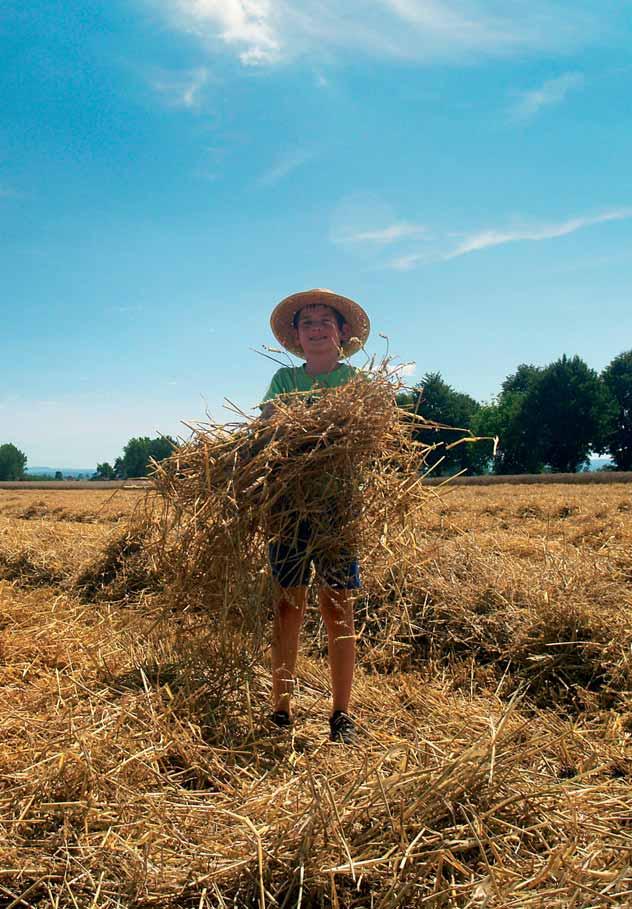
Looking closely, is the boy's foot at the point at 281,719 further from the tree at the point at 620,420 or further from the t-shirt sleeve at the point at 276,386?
the tree at the point at 620,420

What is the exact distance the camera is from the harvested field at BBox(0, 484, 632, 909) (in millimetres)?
1547

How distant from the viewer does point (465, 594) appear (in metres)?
4.04

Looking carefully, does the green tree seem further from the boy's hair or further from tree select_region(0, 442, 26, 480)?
tree select_region(0, 442, 26, 480)

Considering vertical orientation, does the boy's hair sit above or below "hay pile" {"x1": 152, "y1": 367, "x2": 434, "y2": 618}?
above

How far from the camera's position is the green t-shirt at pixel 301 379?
9.45ft

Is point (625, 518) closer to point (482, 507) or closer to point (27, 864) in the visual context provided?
point (482, 507)

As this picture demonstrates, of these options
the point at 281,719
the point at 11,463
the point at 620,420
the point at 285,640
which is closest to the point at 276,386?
the point at 285,640

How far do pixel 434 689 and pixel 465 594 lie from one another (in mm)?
1027

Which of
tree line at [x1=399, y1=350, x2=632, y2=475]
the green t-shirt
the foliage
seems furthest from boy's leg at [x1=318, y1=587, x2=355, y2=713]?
the foliage

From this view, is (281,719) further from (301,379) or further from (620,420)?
(620,420)

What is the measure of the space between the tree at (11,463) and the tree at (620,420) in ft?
292

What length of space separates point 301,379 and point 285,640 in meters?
1.30

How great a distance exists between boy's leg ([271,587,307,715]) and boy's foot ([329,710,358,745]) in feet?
0.81

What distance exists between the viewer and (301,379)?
300 cm
